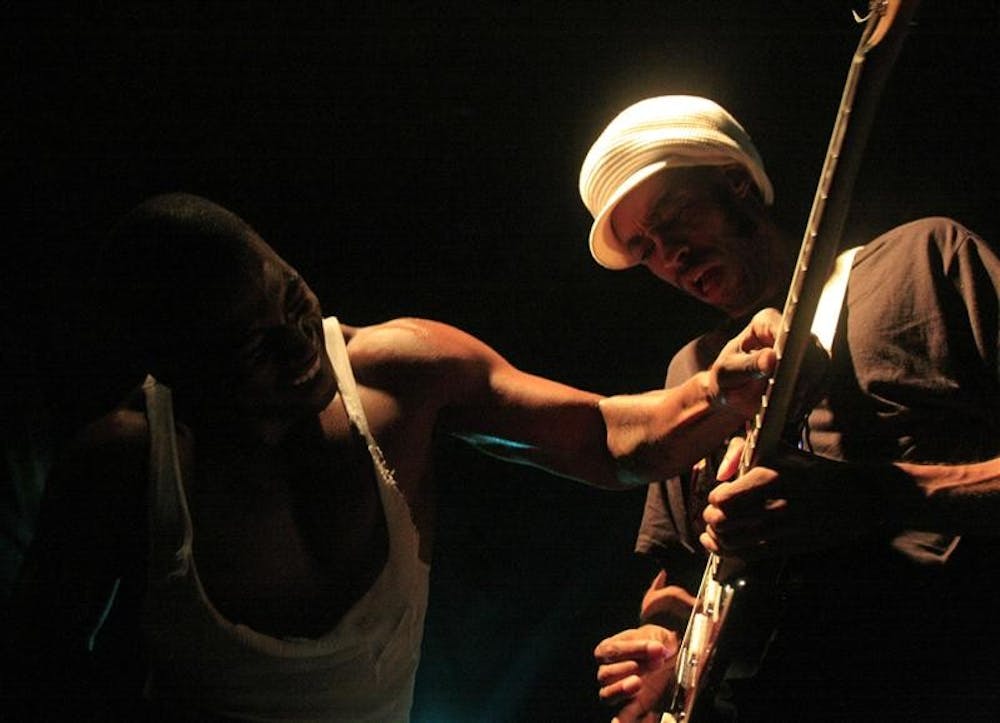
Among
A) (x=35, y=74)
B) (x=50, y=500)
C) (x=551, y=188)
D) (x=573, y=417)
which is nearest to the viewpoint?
(x=50, y=500)

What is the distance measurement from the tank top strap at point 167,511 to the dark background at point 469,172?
57.8 inches

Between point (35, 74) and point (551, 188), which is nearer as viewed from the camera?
point (35, 74)

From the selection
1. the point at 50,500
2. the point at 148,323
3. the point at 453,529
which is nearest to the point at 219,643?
the point at 50,500

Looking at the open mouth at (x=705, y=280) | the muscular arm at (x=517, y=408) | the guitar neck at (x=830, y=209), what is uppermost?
the guitar neck at (x=830, y=209)

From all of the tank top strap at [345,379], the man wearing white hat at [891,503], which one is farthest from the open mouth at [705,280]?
the tank top strap at [345,379]

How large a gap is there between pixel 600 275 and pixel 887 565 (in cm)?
177

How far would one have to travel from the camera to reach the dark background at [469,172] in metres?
2.71

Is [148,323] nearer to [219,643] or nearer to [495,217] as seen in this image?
[219,643]

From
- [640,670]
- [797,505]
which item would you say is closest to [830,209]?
[797,505]

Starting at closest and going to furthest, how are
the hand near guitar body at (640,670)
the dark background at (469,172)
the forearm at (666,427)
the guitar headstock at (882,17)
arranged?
the guitar headstock at (882,17)
the forearm at (666,427)
the hand near guitar body at (640,670)
the dark background at (469,172)

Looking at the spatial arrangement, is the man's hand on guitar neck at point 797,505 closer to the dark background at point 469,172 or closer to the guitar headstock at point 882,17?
the guitar headstock at point 882,17

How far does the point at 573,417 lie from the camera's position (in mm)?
1937

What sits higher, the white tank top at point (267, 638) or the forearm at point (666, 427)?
the forearm at point (666, 427)

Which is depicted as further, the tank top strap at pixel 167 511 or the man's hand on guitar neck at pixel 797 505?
the tank top strap at pixel 167 511
